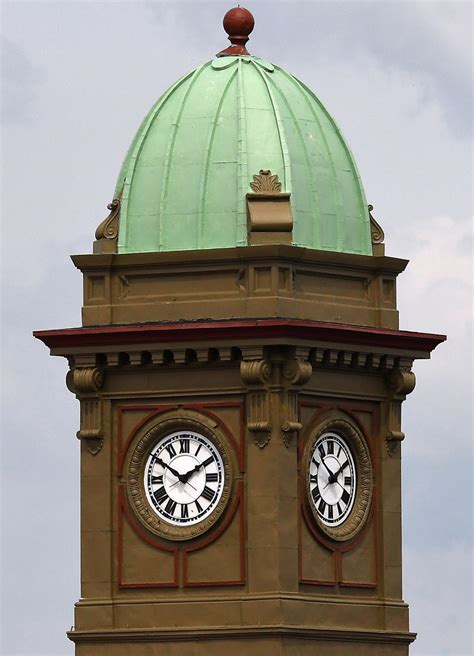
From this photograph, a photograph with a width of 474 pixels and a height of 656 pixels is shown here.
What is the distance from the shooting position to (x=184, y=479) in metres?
77.4

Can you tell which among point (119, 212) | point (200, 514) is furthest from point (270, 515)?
point (119, 212)

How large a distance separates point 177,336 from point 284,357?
6.47ft

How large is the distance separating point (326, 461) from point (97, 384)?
4311 mm

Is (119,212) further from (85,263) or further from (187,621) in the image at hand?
(187,621)

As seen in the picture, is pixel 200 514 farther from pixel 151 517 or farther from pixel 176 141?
pixel 176 141

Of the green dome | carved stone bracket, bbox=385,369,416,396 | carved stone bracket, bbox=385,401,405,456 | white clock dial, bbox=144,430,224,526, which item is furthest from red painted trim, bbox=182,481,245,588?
the green dome

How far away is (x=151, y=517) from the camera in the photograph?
77.7 meters

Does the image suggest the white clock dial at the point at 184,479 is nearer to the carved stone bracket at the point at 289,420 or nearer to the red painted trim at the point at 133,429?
the red painted trim at the point at 133,429

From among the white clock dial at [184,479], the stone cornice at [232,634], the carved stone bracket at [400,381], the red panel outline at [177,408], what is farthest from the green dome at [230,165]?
the stone cornice at [232,634]

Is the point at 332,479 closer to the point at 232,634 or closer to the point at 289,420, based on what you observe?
the point at 289,420

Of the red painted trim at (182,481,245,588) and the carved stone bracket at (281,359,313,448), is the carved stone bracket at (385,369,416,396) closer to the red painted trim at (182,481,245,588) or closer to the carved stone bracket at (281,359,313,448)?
the carved stone bracket at (281,359,313,448)

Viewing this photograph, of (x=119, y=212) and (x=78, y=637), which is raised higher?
(x=119, y=212)

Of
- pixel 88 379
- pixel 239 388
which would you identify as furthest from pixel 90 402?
pixel 239 388

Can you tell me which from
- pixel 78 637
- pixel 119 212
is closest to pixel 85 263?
pixel 119 212
